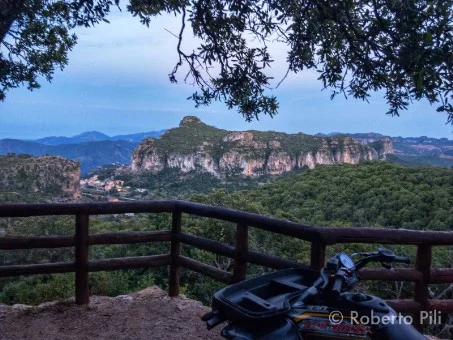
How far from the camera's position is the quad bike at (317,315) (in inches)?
53.7

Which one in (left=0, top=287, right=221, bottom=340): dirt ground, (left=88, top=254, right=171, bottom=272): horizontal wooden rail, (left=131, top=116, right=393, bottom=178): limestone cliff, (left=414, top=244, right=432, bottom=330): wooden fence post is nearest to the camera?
(left=414, top=244, right=432, bottom=330): wooden fence post

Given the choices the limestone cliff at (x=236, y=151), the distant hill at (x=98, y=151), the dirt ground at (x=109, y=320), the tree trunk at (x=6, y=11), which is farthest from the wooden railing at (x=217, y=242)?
the limestone cliff at (x=236, y=151)

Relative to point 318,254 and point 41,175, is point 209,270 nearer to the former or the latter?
point 318,254

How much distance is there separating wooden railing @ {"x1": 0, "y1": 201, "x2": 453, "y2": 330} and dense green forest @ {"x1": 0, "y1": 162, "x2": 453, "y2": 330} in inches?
48.6

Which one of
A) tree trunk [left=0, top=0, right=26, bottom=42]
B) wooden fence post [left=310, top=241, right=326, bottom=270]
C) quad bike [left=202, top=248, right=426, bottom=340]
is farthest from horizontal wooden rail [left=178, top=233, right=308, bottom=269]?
tree trunk [left=0, top=0, right=26, bottom=42]

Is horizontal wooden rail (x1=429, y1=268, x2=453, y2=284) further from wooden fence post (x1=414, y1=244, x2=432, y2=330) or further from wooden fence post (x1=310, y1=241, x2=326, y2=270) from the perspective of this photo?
wooden fence post (x1=310, y1=241, x2=326, y2=270)

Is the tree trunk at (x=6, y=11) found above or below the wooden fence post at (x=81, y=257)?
above

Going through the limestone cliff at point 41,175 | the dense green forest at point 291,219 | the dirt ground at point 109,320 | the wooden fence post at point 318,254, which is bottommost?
the dense green forest at point 291,219

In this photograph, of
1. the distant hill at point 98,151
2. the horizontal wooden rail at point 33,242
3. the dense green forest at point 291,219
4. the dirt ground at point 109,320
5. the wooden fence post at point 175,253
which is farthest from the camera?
the distant hill at point 98,151

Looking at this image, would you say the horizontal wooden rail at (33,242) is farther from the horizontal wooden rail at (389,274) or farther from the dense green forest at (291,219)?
the horizontal wooden rail at (389,274)

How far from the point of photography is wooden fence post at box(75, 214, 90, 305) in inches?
178

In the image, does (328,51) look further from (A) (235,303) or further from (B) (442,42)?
(A) (235,303)

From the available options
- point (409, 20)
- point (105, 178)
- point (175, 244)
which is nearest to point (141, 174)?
point (105, 178)

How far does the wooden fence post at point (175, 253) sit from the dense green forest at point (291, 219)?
56.4 inches
